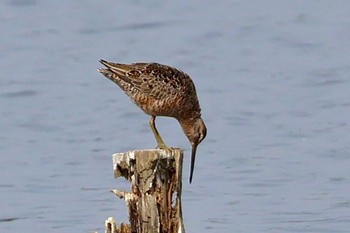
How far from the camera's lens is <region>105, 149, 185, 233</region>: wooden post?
822 cm

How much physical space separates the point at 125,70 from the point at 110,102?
19.1 ft

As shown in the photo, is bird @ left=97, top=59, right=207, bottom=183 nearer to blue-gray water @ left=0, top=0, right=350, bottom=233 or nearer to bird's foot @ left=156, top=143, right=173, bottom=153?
bird's foot @ left=156, top=143, right=173, bottom=153

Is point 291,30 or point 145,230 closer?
point 145,230

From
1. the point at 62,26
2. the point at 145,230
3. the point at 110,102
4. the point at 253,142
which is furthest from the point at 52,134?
the point at 145,230

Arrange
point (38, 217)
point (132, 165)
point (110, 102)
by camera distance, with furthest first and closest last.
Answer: point (110, 102)
point (38, 217)
point (132, 165)

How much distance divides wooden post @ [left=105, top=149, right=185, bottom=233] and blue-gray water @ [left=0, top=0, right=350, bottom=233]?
2860 millimetres

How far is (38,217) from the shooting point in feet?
38.4

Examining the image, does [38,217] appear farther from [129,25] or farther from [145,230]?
[129,25]

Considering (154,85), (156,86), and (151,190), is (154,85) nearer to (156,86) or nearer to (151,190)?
(156,86)

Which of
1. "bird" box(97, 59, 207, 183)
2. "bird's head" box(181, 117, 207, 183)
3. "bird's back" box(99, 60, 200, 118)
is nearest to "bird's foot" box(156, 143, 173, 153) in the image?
"bird" box(97, 59, 207, 183)

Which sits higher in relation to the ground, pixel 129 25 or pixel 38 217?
pixel 129 25

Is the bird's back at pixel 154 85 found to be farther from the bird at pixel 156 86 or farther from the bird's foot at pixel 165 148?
the bird's foot at pixel 165 148

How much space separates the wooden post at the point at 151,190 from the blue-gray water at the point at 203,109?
286 cm

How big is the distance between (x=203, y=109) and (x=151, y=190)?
6852 mm
